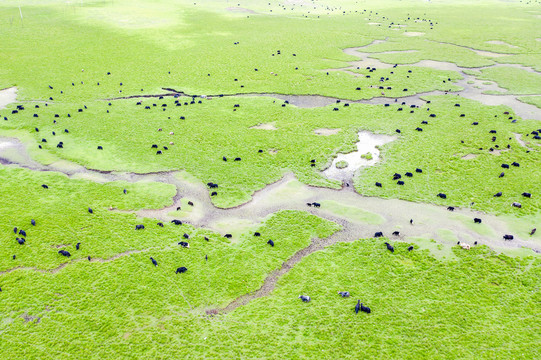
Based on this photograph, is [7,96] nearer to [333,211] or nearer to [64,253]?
[64,253]

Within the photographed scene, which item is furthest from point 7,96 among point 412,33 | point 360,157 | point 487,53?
point 412,33

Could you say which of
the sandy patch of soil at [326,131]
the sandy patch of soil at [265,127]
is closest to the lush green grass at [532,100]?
the sandy patch of soil at [326,131]

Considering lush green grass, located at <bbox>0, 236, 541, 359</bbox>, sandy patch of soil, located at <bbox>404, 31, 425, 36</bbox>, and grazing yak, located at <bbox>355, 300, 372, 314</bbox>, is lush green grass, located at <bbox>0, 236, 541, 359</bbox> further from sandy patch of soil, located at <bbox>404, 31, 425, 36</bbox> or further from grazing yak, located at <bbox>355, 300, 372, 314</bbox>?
sandy patch of soil, located at <bbox>404, 31, 425, 36</bbox>

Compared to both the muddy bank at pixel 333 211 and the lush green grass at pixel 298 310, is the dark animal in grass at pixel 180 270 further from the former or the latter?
the muddy bank at pixel 333 211

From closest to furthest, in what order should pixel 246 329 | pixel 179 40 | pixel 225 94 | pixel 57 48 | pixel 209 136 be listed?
1. pixel 246 329
2. pixel 209 136
3. pixel 225 94
4. pixel 57 48
5. pixel 179 40

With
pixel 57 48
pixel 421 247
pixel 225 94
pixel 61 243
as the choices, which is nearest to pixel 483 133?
pixel 421 247

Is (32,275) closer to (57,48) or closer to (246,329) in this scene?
(246,329)
